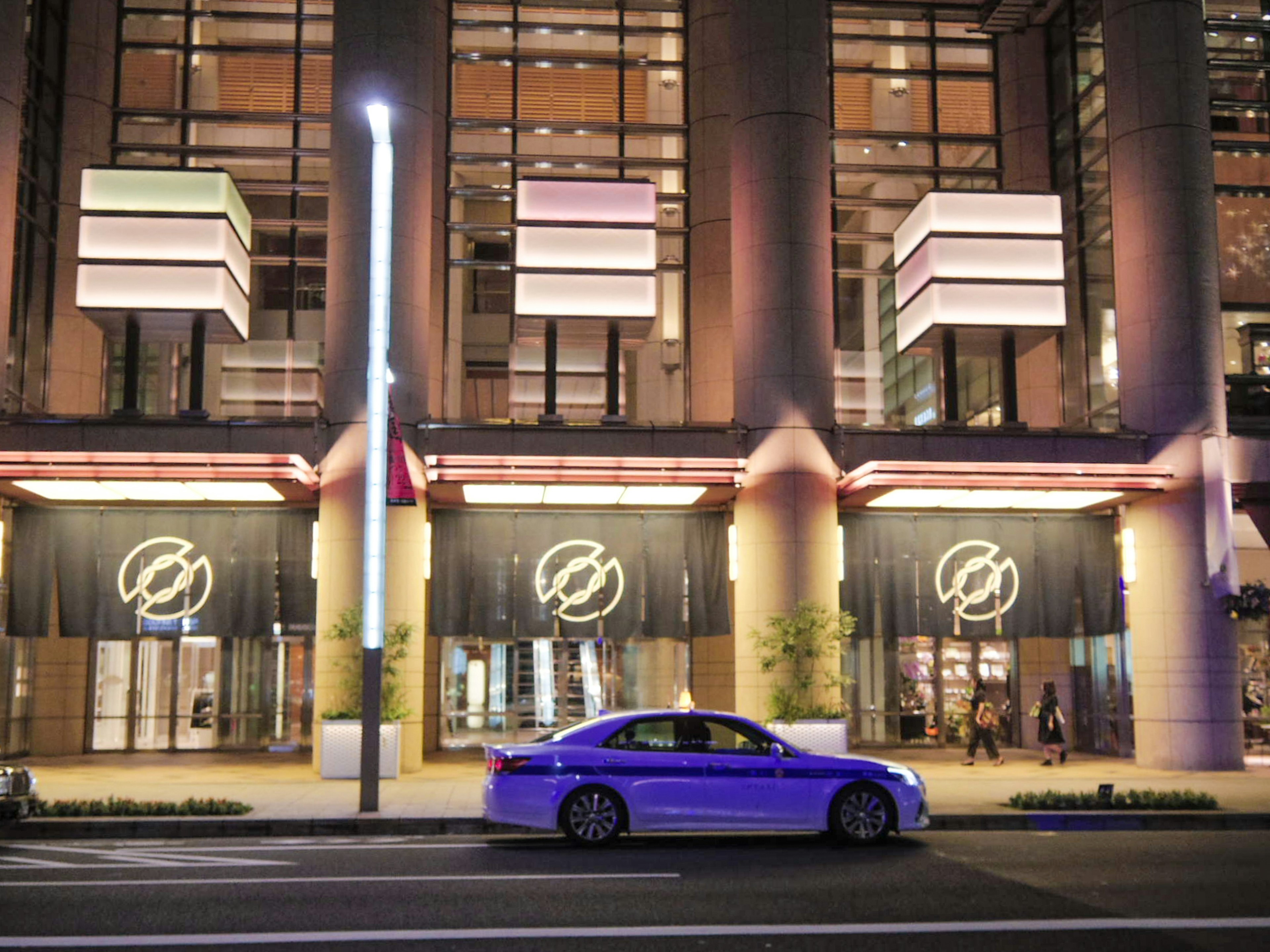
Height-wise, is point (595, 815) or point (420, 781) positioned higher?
point (595, 815)

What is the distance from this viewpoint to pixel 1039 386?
2906 cm

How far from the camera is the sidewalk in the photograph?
16969 mm

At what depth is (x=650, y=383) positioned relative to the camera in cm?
2891

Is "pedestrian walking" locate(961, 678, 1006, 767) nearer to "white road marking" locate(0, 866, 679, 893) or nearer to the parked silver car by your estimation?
"white road marking" locate(0, 866, 679, 893)

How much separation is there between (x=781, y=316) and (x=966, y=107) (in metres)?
9.42

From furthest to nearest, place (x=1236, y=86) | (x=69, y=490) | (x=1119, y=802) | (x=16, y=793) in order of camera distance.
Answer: (x=1236, y=86), (x=69, y=490), (x=1119, y=802), (x=16, y=793)

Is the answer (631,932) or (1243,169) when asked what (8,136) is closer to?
(631,932)

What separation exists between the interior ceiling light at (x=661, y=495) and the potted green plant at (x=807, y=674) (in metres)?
2.77

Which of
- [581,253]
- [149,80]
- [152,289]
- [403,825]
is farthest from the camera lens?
[149,80]

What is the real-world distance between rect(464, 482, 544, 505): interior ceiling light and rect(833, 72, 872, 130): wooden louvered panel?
11.7 metres

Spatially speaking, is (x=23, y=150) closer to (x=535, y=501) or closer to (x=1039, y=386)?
(x=535, y=501)

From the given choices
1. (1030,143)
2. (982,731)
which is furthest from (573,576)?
(1030,143)

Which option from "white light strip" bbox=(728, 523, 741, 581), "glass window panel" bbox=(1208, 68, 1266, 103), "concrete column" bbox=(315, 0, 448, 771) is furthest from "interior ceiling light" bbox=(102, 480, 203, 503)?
"glass window panel" bbox=(1208, 68, 1266, 103)

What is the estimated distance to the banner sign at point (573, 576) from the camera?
964 inches
